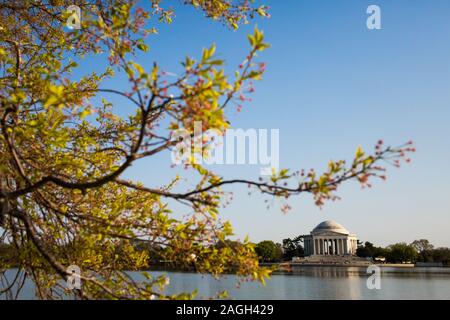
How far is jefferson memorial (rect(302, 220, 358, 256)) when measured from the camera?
127250 millimetres

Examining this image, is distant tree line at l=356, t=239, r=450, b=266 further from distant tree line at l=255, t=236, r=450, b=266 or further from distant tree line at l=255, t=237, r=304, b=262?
distant tree line at l=255, t=237, r=304, b=262

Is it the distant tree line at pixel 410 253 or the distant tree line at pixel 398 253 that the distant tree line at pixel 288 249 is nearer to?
the distant tree line at pixel 398 253

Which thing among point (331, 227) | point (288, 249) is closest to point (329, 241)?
point (331, 227)

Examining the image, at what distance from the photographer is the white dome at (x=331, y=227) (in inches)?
5172

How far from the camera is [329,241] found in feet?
425

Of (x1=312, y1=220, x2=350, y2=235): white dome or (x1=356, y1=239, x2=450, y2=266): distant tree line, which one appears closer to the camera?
(x1=356, y1=239, x2=450, y2=266): distant tree line

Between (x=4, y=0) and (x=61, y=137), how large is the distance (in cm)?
459

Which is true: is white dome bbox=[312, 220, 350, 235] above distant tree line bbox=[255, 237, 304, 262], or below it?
above

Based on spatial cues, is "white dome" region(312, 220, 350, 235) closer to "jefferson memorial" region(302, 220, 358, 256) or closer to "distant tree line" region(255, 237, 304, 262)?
"jefferson memorial" region(302, 220, 358, 256)

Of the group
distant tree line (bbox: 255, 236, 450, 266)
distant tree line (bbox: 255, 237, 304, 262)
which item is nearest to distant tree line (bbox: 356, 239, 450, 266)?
distant tree line (bbox: 255, 236, 450, 266)

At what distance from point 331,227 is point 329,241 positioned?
200 inches

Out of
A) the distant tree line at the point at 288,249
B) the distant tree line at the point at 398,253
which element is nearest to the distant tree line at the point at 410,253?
the distant tree line at the point at 398,253
